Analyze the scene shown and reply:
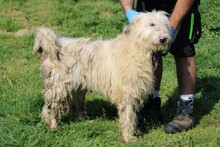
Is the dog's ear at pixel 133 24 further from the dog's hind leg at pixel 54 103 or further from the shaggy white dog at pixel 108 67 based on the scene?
the dog's hind leg at pixel 54 103

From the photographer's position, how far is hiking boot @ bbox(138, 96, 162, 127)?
5.68m

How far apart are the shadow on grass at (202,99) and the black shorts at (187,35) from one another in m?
0.94

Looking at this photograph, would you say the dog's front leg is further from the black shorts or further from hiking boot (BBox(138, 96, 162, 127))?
the black shorts

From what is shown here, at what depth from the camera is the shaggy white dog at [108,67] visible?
4797mm

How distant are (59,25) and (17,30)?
38.9 inches

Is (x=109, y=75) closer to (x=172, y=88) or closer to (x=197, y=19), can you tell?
(x=197, y=19)

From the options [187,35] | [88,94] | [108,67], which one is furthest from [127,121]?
[88,94]

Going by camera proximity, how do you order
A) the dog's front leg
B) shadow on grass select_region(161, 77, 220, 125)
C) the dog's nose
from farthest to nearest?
shadow on grass select_region(161, 77, 220, 125), the dog's front leg, the dog's nose

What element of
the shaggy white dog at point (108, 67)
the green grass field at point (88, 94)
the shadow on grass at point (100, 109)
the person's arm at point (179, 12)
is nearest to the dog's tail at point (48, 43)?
the shaggy white dog at point (108, 67)

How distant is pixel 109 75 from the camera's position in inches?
197

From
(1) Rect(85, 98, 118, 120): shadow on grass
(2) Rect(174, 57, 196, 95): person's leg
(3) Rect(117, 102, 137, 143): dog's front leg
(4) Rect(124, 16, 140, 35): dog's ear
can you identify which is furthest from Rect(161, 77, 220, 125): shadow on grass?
(4) Rect(124, 16, 140, 35): dog's ear

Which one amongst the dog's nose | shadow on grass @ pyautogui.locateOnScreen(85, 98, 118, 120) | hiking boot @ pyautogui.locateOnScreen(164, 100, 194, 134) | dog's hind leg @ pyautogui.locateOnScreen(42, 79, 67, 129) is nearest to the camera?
the dog's nose

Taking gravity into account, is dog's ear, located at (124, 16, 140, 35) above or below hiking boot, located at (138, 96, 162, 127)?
above

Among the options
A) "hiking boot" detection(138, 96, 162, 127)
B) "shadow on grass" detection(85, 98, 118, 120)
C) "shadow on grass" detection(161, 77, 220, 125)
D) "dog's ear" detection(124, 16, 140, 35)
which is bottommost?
"shadow on grass" detection(161, 77, 220, 125)
